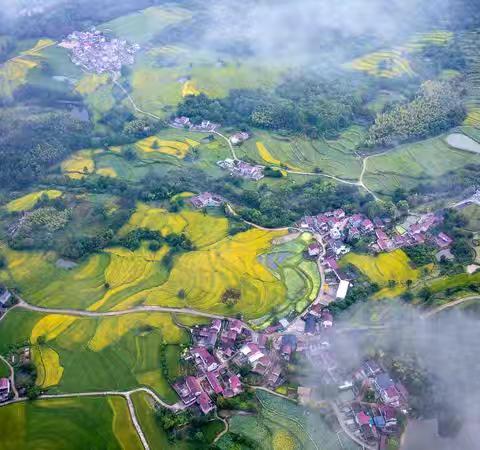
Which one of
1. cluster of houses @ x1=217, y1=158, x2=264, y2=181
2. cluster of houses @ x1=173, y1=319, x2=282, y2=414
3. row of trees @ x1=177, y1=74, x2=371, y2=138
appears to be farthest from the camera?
row of trees @ x1=177, y1=74, x2=371, y2=138

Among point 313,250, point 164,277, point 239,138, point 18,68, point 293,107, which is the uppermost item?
point 18,68

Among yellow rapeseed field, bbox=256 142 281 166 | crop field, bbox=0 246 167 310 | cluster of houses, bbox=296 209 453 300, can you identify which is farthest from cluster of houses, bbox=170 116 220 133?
crop field, bbox=0 246 167 310

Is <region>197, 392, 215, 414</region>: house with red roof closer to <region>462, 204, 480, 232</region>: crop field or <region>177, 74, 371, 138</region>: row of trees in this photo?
<region>462, 204, 480, 232</region>: crop field

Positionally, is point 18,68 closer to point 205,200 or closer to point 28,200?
point 28,200

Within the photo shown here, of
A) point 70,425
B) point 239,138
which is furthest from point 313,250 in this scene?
point 70,425

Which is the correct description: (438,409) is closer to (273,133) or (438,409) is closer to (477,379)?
(477,379)

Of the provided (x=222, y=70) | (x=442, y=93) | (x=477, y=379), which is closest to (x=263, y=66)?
(x=222, y=70)
